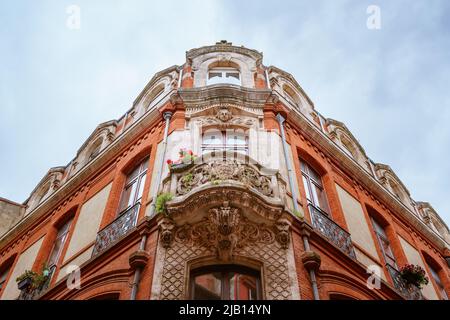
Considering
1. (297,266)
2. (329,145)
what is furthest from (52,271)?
(329,145)

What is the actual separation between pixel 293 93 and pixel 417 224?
6.53 meters

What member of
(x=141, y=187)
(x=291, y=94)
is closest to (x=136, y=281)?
(x=141, y=187)

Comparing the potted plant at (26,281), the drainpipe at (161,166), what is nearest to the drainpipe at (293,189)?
the drainpipe at (161,166)

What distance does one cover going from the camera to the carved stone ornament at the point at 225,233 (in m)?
8.38

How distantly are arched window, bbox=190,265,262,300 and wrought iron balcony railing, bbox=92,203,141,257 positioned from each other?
2.32m

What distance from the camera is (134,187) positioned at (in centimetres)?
1207

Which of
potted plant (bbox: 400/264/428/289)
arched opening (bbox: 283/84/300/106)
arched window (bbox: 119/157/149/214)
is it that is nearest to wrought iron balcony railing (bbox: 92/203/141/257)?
arched window (bbox: 119/157/149/214)

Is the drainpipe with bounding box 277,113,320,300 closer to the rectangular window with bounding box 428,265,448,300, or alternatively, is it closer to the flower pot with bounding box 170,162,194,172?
the flower pot with bounding box 170,162,194,172

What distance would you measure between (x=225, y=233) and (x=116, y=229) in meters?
3.19

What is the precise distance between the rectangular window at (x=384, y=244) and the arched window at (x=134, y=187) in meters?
6.83

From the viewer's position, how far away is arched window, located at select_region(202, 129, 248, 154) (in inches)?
452

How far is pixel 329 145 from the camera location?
14.2 m

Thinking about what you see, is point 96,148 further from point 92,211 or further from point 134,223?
point 134,223

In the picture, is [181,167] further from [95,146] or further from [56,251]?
[95,146]
